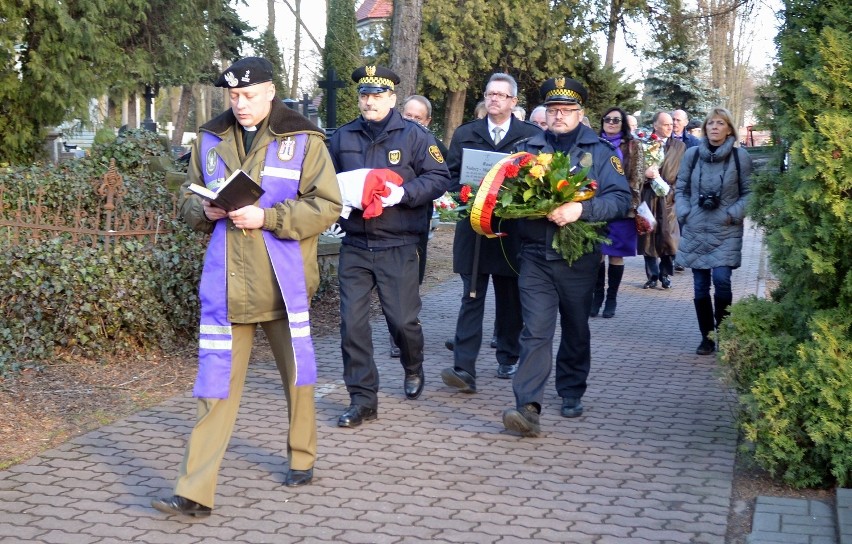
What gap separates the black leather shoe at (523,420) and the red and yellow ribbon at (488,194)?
117 centimetres

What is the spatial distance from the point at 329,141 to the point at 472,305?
63.7 inches

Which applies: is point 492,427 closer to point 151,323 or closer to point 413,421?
point 413,421

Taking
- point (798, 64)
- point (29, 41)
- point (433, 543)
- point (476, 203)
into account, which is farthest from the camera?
point (29, 41)

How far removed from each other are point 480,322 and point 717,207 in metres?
2.43

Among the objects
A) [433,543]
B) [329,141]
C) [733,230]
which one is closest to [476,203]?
[329,141]

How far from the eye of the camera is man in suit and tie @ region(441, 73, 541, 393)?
741cm

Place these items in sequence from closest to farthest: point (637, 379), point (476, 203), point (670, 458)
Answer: point (670, 458) < point (476, 203) < point (637, 379)

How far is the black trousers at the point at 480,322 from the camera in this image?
7.41 metres

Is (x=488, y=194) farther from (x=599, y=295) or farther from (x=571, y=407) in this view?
(x=599, y=295)

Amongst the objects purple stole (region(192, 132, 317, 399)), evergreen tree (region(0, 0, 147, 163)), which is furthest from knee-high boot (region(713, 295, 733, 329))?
evergreen tree (region(0, 0, 147, 163))

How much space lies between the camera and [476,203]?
6.44 metres

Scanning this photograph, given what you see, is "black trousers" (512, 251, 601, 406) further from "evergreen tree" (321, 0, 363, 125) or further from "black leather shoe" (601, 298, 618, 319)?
"evergreen tree" (321, 0, 363, 125)

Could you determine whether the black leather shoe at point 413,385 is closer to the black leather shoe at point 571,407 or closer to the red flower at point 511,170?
the black leather shoe at point 571,407

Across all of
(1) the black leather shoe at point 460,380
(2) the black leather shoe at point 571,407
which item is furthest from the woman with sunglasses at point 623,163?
(2) the black leather shoe at point 571,407
